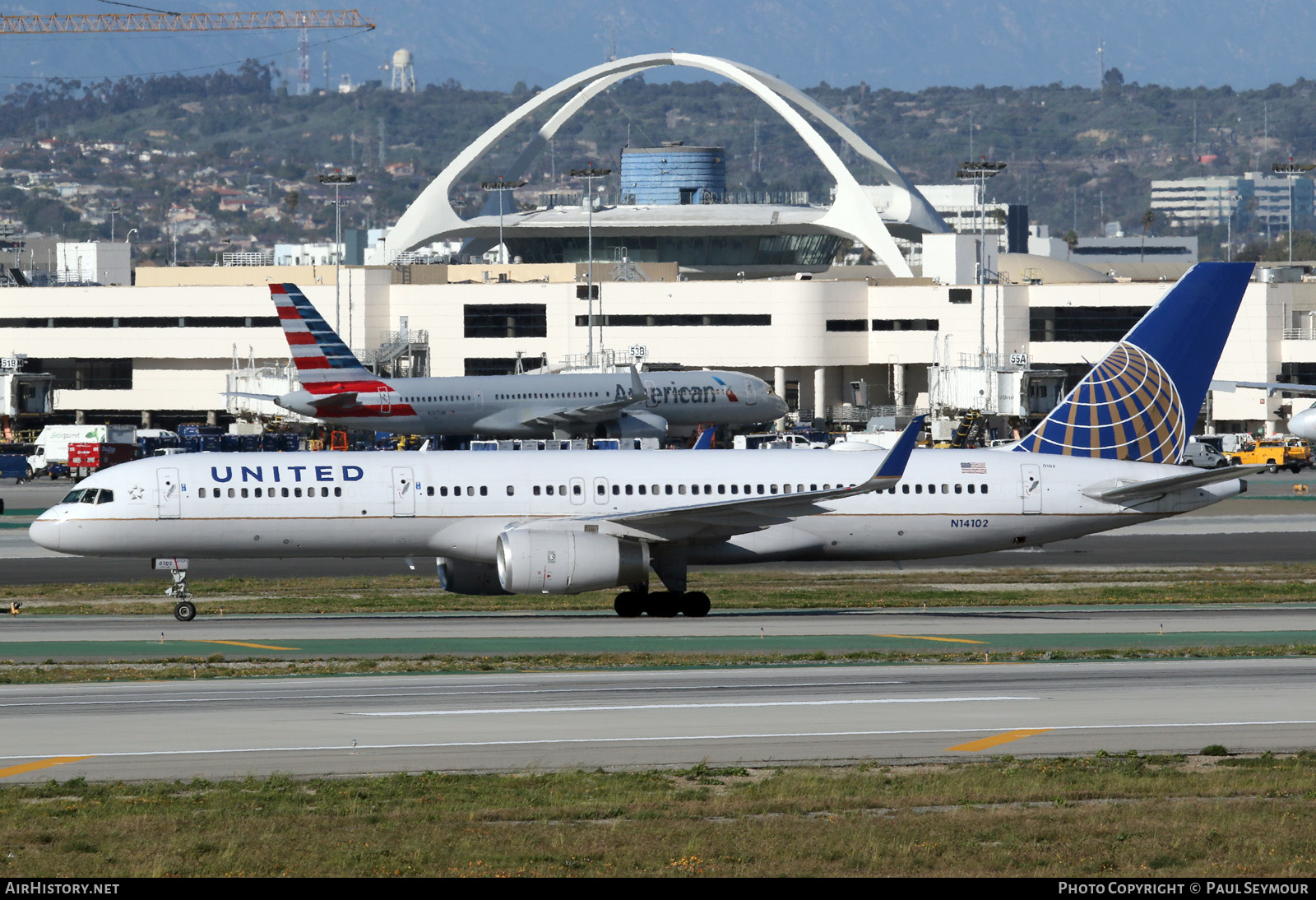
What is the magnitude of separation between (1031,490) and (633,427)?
2274 inches

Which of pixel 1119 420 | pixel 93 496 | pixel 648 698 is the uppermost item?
pixel 1119 420

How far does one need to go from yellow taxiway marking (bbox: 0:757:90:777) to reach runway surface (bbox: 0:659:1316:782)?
45mm

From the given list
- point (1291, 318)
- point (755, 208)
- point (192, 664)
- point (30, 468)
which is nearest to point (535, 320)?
point (755, 208)

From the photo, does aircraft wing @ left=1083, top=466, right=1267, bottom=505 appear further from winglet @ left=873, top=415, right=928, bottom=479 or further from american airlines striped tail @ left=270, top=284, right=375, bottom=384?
american airlines striped tail @ left=270, top=284, right=375, bottom=384

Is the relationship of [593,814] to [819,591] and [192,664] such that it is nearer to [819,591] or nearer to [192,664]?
[192,664]

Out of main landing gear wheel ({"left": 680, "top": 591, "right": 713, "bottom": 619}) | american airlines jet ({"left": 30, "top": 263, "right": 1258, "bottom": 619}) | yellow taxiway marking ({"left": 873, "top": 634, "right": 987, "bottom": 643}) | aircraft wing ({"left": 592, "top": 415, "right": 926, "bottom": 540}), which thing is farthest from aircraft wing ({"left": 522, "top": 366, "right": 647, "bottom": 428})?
yellow taxiway marking ({"left": 873, "top": 634, "right": 987, "bottom": 643})

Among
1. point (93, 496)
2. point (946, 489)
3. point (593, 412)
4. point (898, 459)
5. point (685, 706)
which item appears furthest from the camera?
point (593, 412)

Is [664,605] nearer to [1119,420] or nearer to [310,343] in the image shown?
[1119,420]

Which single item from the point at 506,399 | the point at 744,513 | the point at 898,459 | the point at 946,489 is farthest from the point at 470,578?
the point at 506,399

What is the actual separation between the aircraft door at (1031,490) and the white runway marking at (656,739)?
54.1 feet

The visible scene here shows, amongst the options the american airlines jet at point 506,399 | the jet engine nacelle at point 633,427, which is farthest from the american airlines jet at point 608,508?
the jet engine nacelle at point 633,427

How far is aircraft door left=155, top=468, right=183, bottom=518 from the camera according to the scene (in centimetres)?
3706

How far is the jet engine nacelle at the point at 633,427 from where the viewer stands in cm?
9606

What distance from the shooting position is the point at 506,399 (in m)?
95.7
